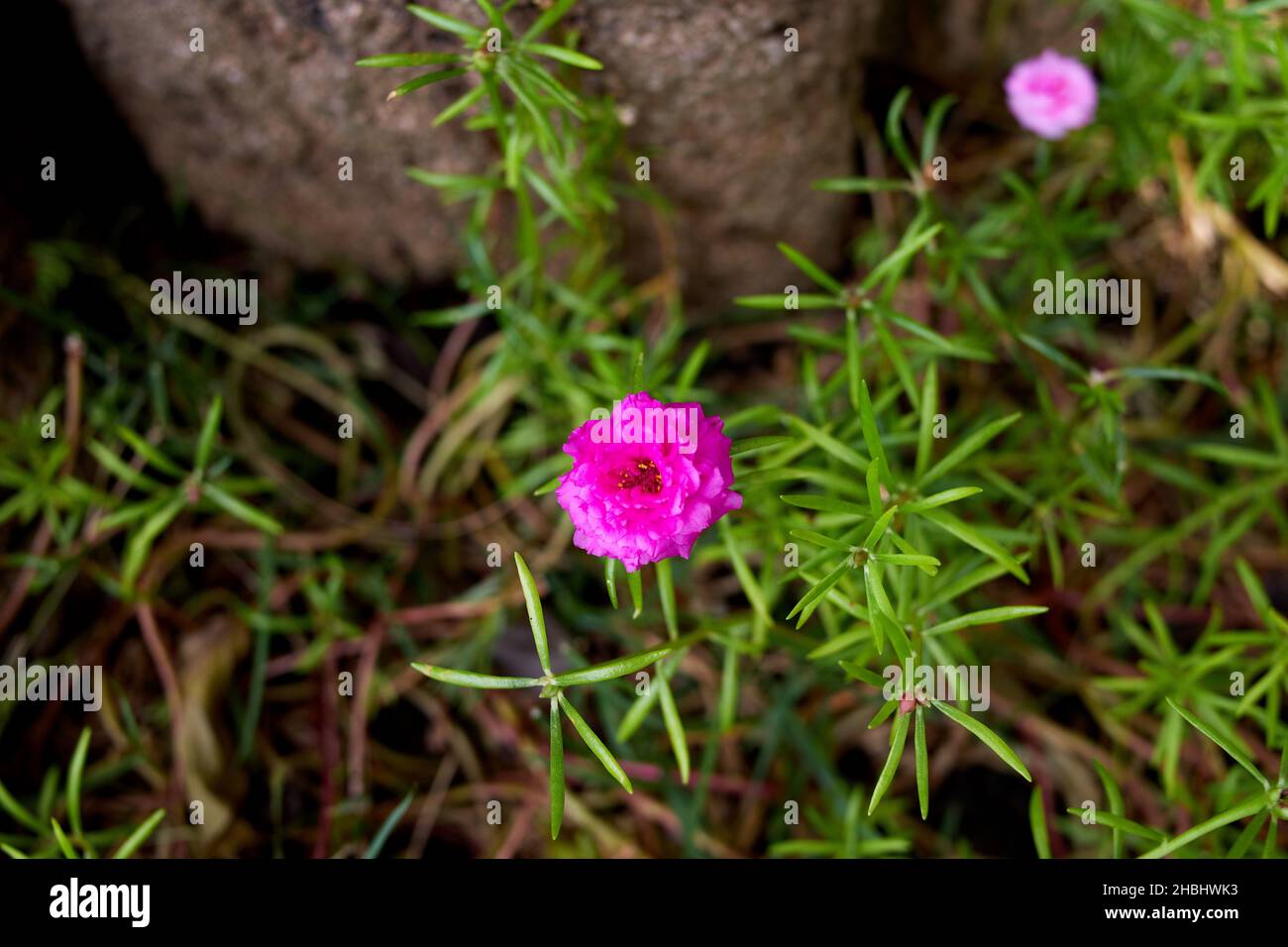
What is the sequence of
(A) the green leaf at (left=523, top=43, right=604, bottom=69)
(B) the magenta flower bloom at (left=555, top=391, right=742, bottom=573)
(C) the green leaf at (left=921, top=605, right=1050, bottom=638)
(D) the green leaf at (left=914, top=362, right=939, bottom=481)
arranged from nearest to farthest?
(B) the magenta flower bloom at (left=555, top=391, right=742, bottom=573) → (C) the green leaf at (left=921, top=605, right=1050, bottom=638) → (A) the green leaf at (left=523, top=43, right=604, bottom=69) → (D) the green leaf at (left=914, top=362, right=939, bottom=481)

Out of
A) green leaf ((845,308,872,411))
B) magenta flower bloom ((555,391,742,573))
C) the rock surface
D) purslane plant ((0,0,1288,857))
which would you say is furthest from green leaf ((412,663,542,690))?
the rock surface

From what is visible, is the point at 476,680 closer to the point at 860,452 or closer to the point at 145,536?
the point at 860,452

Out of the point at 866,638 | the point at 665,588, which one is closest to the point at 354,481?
the point at 665,588

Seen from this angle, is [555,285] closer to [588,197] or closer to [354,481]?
[588,197]

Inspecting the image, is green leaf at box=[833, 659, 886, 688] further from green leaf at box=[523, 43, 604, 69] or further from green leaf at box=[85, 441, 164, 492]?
green leaf at box=[85, 441, 164, 492]

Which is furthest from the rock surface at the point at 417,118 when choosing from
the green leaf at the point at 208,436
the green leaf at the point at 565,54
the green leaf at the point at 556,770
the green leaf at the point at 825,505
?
the green leaf at the point at 556,770

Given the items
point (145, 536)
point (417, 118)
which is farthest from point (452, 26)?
point (145, 536)

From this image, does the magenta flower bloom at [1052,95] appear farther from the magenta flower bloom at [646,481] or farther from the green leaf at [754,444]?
the magenta flower bloom at [646,481]
